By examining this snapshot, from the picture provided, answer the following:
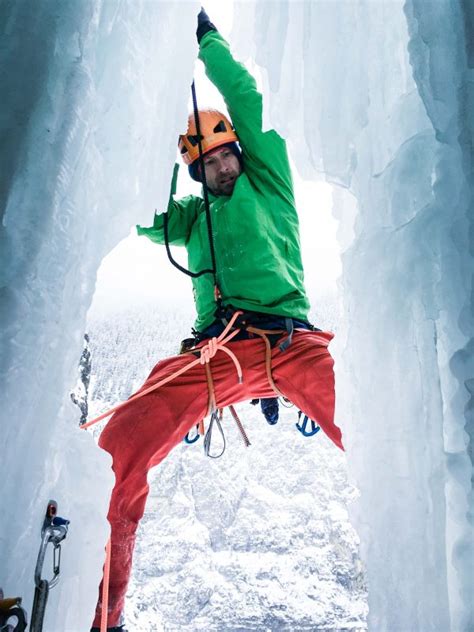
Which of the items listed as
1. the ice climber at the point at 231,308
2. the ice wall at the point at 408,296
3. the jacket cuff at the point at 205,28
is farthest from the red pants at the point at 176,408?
the jacket cuff at the point at 205,28

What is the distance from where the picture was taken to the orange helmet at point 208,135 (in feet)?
8.94

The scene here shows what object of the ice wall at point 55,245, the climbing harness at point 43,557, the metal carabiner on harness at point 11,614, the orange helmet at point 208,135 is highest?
the orange helmet at point 208,135

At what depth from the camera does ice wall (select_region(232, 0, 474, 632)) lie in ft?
3.52

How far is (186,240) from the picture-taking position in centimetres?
281

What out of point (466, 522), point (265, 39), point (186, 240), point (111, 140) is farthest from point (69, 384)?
point (186, 240)

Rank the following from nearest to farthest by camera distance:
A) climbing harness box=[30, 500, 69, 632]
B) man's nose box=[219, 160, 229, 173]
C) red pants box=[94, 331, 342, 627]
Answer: climbing harness box=[30, 500, 69, 632]
red pants box=[94, 331, 342, 627]
man's nose box=[219, 160, 229, 173]

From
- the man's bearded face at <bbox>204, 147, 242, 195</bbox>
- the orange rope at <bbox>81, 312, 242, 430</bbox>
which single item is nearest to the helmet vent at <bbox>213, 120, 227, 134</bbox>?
the man's bearded face at <bbox>204, 147, 242, 195</bbox>

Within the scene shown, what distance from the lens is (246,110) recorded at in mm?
2486

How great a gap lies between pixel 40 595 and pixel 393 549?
2.58 ft

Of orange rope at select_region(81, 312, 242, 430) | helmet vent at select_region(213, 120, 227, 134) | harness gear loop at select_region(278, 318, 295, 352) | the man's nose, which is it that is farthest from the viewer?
helmet vent at select_region(213, 120, 227, 134)

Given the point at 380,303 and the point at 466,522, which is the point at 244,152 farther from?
the point at 466,522

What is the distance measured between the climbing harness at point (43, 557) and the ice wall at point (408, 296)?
72 centimetres

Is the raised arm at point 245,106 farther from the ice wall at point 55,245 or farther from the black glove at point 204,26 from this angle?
the ice wall at point 55,245

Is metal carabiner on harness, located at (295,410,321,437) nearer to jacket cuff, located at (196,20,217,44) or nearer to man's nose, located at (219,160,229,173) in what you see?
man's nose, located at (219,160,229,173)
